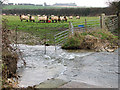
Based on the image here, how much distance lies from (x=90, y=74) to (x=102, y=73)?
1.34 feet

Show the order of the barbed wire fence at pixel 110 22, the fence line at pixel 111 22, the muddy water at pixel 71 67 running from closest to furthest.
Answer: the muddy water at pixel 71 67 < the barbed wire fence at pixel 110 22 < the fence line at pixel 111 22

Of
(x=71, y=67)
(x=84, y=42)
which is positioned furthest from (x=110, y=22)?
(x=71, y=67)

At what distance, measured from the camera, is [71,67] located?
25.4ft

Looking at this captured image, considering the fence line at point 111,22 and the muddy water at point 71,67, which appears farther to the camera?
the fence line at point 111,22

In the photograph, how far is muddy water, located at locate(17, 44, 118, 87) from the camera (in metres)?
6.28

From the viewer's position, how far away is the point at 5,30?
22.9 ft

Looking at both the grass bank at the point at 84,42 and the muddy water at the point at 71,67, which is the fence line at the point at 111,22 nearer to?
the grass bank at the point at 84,42

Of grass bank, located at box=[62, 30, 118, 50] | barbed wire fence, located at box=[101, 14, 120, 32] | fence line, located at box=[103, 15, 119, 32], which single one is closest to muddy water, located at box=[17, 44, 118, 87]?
grass bank, located at box=[62, 30, 118, 50]

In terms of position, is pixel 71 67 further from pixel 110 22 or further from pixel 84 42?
pixel 110 22

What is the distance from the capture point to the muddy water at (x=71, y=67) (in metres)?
6.28

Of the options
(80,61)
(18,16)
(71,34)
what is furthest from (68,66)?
(18,16)

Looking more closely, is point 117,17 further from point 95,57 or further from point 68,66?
point 68,66

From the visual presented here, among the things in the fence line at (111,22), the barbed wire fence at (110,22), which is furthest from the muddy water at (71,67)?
the fence line at (111,22)

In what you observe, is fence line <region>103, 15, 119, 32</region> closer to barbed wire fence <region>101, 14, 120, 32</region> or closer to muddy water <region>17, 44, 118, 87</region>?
barbed wire fence <region>101, 14, 120, 32</region>
